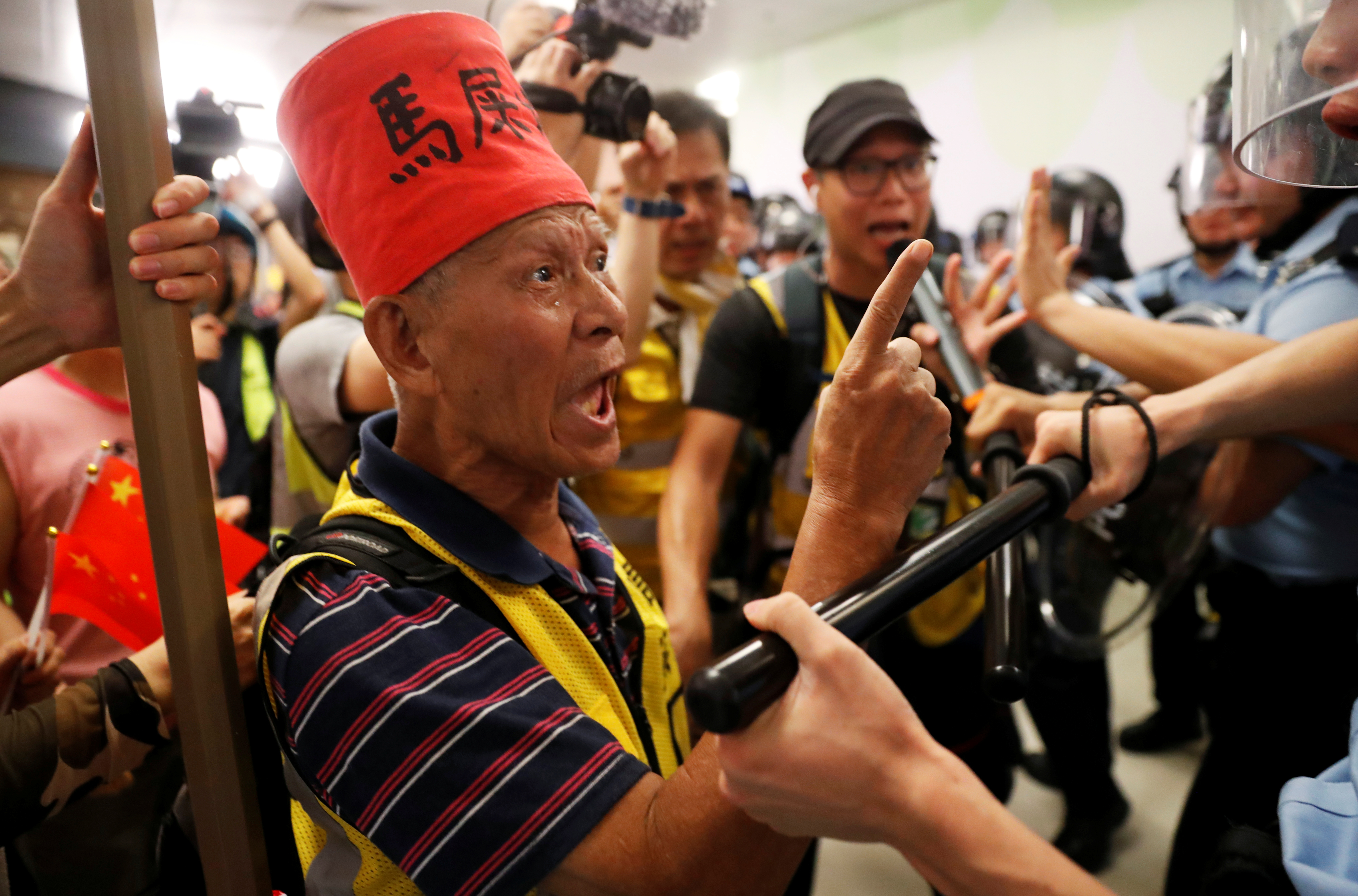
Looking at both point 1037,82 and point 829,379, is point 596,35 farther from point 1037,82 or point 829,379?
point 1037,82

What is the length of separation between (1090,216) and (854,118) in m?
2.36

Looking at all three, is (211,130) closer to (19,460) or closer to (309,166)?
(309,166)

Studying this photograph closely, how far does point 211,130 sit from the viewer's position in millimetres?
986

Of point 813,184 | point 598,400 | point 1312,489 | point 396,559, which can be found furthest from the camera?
point 813,184

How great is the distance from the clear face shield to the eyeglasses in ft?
2.26

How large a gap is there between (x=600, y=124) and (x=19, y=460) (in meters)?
0.87

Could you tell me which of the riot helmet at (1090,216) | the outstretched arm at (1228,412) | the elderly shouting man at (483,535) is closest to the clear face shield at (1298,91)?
the outstretched arm at (1228,412)

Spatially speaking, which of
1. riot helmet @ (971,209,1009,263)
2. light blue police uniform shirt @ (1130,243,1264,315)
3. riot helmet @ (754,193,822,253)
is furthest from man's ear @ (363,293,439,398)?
riot helmet @ (971,209,1009,263)

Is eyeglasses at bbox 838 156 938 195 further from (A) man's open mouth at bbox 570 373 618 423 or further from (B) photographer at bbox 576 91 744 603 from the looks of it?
(A) man's open mouth at bbox 570 373 618 423

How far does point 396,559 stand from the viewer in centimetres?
80

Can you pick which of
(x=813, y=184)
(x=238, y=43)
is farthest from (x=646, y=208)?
(x=238, y=43)

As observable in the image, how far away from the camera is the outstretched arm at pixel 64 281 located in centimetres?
80

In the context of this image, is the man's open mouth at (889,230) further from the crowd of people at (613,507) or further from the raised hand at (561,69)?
the raised hand at (561,69)

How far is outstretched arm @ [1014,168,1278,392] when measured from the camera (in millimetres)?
1197
